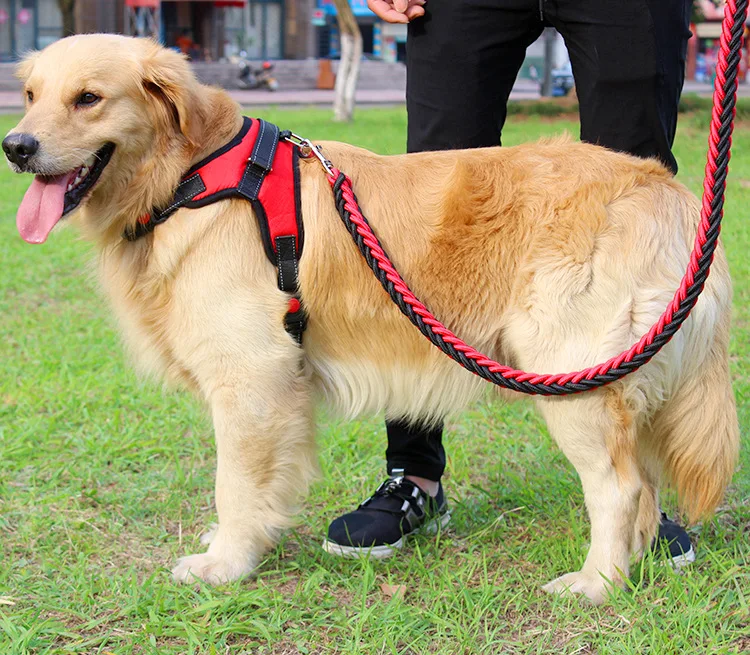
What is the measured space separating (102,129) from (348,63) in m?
16.6

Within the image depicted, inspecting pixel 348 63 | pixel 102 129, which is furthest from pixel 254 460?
pixel 348 63

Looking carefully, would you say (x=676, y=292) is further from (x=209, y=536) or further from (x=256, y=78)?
(x=256, y=78)

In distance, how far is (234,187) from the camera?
2545 millimetres

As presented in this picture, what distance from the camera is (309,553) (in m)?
2.89

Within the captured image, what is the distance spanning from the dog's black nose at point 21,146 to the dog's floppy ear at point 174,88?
0.37 metres

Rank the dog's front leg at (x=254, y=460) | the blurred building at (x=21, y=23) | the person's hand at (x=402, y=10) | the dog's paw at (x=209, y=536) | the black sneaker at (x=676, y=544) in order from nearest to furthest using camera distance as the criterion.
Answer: the dog's front leg at (x=254, y=460) → the black sneaker at (x=676, y=544) → the person's hand at (x=402, y=10) → the dog's paw at (x=209, y=536) → the blurred building at (x=21, y=23)

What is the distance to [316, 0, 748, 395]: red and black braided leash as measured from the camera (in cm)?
204

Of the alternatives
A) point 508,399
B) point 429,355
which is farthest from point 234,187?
point 508,399

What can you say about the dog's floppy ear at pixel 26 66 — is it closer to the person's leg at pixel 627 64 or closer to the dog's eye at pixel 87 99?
the dog's eye at pixel 87 99

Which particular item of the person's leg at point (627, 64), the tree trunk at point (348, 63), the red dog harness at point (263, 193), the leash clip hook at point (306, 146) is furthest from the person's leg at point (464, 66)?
the tree trunk at point (348, 63)

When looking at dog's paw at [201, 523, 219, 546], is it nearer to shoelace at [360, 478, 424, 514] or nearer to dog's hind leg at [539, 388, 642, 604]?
shoelace at [360, 478, 424, 514]

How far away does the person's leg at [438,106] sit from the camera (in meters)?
2.79

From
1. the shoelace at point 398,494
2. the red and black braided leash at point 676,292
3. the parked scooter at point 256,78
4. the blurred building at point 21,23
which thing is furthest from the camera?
the blurred building at point 21,23

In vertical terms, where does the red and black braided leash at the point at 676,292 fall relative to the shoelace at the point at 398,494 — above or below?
above
